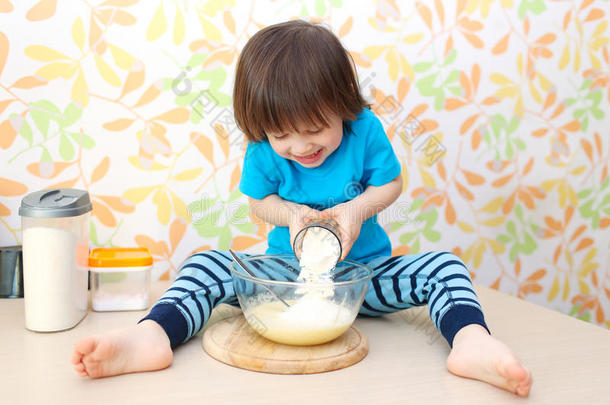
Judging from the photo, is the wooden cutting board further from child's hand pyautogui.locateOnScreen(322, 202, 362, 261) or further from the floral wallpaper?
the floral wallpaper

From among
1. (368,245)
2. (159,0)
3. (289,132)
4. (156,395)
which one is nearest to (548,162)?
(368,245)

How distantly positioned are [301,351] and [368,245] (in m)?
0.34

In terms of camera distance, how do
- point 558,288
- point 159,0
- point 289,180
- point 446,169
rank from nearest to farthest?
point 289,180 → point 159,0 → point 446,169 → point 558,288

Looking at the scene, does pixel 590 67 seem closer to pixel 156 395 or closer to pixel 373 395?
A: pixel 373 395

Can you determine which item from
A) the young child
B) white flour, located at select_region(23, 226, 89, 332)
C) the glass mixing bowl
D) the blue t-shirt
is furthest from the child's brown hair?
white flour, located at select_region(23, 226, 89, 332)

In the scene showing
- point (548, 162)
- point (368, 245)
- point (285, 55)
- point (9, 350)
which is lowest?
point (9, 350)

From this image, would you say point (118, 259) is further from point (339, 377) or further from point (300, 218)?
point (339, 377)

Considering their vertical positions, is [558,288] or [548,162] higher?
[548,162]

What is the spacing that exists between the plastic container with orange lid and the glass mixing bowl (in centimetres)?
30

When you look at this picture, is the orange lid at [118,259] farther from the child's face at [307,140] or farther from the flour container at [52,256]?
the child's face at [307,140]

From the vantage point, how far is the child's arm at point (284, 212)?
3.27ft

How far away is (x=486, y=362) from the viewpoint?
76cm

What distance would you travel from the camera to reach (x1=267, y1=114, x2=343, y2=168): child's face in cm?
92

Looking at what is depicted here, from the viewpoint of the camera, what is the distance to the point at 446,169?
59.1 inches
